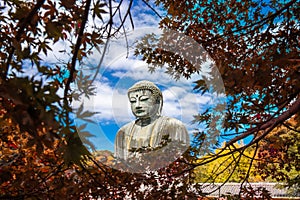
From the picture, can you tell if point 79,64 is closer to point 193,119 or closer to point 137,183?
point 193,119

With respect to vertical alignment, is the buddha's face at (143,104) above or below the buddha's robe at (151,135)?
above

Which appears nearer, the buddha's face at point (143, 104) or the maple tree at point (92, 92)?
the maple tree at point (92, 92)

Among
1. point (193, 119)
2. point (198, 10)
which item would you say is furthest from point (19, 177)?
point (198, 10)

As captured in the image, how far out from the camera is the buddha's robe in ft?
5.33

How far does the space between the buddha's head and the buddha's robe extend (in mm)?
47

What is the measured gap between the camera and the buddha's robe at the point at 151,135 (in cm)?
162

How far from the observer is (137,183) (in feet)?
5.51

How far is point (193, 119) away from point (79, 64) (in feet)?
1.85

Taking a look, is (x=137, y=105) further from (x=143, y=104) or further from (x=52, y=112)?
(x=52, y=112)

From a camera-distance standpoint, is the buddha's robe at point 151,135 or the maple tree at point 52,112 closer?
the maple tree at point 52,112

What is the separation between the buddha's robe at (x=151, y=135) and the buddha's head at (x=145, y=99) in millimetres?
47

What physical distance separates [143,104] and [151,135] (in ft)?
0.52

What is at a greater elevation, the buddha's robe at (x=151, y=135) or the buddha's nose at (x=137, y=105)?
the buddha's nose at (x=137, y=105)

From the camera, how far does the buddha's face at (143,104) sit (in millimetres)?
1628
